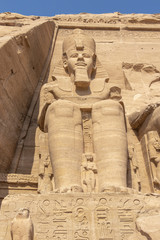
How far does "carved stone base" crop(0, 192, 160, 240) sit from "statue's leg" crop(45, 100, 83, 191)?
242 millimetres

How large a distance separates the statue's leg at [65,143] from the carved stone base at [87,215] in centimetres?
24

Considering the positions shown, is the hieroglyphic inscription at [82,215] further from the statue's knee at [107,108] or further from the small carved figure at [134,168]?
the statue's knee at [107,108]

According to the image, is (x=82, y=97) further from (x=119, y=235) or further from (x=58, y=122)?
(x=119, y=235)

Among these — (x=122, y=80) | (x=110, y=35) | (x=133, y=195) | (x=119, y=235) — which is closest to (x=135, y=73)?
(x=122, y=80)

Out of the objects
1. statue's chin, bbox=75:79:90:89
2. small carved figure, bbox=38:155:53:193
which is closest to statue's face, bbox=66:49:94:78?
statue's chin, bbox=75:79:90:89

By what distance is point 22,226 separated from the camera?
2443 mm

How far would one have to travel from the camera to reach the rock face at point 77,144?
2.64 metres

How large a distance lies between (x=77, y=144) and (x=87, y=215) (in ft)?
3.09

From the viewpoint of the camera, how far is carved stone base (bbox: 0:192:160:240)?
8.32 ft

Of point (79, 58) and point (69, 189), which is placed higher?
point (79, 58)

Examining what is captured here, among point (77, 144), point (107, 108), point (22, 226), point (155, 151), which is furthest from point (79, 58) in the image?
point (22, 226)

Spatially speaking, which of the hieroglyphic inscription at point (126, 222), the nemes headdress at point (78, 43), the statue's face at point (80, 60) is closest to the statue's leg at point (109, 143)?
the hieroglyphic inscription at point (126, 222)

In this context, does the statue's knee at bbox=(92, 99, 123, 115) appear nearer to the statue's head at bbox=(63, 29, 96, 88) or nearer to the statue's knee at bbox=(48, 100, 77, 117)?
the statue's knee at bbox=(48, 100, 77, 117)

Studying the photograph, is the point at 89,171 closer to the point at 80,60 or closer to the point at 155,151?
the point at 155,151
